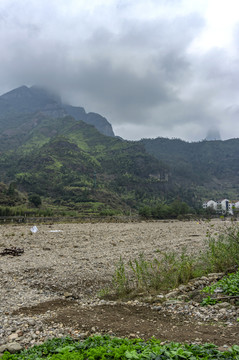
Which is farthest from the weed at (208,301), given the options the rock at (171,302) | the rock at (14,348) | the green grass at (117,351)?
the rock at (14,348)

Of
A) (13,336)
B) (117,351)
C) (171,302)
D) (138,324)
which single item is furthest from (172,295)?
(13,336)

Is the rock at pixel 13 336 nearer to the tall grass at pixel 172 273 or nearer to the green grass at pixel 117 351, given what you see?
the green grass at pixel 117 351

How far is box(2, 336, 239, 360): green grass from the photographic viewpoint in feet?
11.6

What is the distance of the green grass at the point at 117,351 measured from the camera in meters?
3.54

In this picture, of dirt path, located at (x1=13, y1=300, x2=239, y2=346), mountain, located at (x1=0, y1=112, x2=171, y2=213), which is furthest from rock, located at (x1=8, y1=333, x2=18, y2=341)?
mountain, located at (x1=0, y1=112, x2=171, y2=213)

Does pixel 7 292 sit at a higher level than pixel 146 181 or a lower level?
lower

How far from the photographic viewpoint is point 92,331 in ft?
16.6

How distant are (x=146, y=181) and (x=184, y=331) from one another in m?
166

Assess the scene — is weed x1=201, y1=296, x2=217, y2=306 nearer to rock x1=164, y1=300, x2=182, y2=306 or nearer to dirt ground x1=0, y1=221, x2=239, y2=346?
rock x1=164, y1=300, x2=182, y2=306

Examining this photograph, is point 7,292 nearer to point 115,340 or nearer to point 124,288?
point 124,288

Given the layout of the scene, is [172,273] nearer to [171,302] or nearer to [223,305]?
[171,302]

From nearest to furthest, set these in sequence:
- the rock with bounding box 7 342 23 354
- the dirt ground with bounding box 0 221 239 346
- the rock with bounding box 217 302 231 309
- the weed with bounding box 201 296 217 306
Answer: the rock with bounding box 7 342 23 354, the dirt ground with bounding box 0 221 239 346, the rock with bounding box 217 302 231 309, the weed with bounding box 201 296 217 306

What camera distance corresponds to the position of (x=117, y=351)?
378 centimetres

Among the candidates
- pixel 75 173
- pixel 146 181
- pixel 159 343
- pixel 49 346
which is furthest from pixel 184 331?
pixel 146 181
